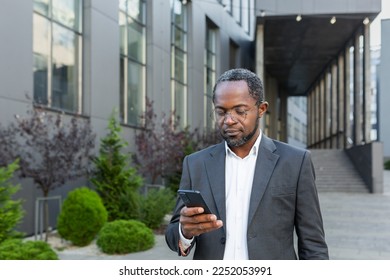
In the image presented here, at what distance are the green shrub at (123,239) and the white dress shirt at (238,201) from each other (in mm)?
5164

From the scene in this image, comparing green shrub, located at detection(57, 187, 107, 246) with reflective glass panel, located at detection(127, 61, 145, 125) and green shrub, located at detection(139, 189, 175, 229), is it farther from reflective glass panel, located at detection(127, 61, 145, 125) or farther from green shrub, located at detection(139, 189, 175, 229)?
reflective glass panel, located at detection(127, 61, 145, 125)

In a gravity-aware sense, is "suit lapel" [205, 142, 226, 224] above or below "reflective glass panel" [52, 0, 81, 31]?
below

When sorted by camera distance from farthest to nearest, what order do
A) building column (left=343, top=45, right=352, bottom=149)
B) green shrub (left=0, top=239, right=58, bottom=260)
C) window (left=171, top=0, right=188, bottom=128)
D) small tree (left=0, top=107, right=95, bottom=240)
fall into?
building column (left=343, top=45, right=352, bottom=149) → window (left=171, top=0, right=188, bottom=128) → small tree (left=0, top=107, right=95, bottom=240) → green shrub (left=0, top=239, right=58, bottom=260)

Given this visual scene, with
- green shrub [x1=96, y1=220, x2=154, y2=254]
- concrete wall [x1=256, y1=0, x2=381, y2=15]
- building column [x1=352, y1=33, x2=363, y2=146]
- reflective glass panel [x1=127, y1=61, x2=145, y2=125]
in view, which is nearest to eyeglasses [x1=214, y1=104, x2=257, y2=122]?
green shrub [x1=96, y1=220, x2=154, y2=254]

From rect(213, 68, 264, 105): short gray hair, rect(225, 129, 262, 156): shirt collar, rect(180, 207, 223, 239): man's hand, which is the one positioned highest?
rect(213, 68, 264, 105): short gray hair

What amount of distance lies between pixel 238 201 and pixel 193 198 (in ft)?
0.92

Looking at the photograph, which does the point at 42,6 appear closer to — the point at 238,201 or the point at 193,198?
the point at 238,201

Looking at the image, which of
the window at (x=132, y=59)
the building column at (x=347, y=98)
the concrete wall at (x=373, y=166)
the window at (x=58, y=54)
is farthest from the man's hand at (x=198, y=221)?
the building column at (x=347, y=98)

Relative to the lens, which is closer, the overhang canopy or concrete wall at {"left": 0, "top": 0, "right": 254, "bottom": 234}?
concrete wall at {"left": 0, "top": 0, "right": 254, "bottom": 234}

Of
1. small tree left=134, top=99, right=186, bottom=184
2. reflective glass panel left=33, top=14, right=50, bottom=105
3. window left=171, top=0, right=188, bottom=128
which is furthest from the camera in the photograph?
window left=171, top=0, right=188, bottom=128

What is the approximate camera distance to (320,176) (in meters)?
17.7

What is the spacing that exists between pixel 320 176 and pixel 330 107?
520 inches

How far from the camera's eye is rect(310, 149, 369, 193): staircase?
53.7 feet

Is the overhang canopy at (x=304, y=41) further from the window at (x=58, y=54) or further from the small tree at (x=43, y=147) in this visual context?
the small tree at (x=43, y=147)
